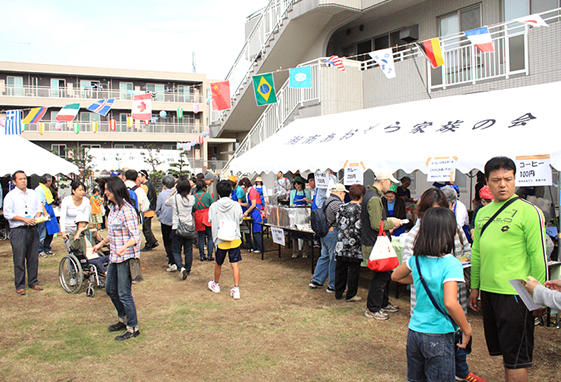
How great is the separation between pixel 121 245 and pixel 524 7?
11.7 metres

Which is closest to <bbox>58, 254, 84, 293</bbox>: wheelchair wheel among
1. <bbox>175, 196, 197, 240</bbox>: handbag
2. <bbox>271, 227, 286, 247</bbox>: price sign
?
<bbox>175, 196, 197, 240</bbox>: handbag

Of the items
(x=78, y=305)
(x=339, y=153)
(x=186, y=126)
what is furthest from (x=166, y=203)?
(x=186, y=126)

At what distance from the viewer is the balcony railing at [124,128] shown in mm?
35781

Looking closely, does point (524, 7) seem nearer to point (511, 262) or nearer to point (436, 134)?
point (436, 134)

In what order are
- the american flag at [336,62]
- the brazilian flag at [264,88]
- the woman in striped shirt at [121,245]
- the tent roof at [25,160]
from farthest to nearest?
the american flag at [336,62] → the tent roof at [25,160] → the brazilian flag at [264,88] → the woman in striped shirt at [121,245]

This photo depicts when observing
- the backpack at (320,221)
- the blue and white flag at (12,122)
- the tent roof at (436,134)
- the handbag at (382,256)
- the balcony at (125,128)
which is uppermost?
the balcony at (125,128)

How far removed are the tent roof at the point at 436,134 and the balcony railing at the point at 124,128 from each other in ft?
101

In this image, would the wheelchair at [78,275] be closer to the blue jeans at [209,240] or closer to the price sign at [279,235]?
the blue jeans at [209,240]

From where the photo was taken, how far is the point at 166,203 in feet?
26.9

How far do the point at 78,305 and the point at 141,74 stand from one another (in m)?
35.9

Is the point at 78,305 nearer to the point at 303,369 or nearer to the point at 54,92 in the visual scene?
the point at 303,369

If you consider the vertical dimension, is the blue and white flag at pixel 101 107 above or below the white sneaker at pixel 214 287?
above

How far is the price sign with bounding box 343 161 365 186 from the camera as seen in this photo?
720 centimetres

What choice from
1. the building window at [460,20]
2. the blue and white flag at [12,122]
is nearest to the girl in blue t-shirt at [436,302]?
the building window at [460,20]
